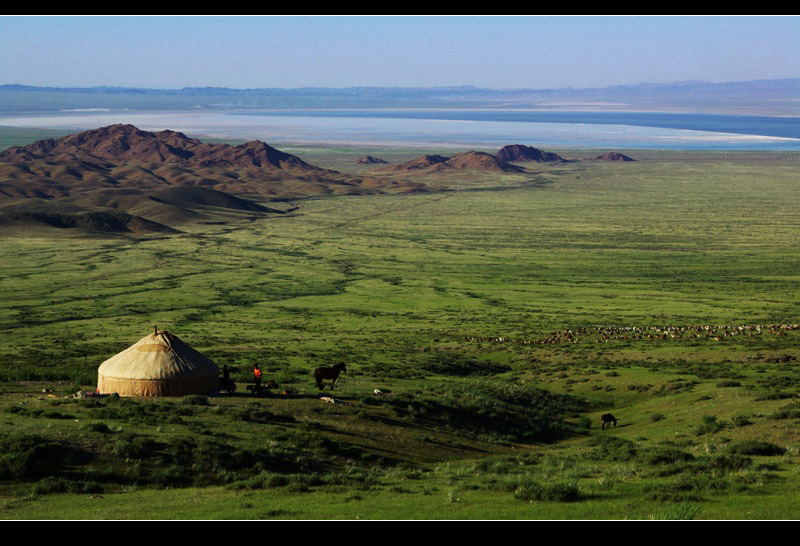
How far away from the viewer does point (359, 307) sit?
7469cm

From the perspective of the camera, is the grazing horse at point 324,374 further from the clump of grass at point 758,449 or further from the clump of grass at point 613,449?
the clump of grass at point 758,449

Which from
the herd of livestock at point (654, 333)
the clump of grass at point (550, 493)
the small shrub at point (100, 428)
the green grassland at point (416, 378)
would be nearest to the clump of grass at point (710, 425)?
the green grassland at point (416, 378)

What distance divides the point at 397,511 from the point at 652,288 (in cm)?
7033

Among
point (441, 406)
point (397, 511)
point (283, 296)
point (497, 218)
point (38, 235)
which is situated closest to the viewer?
point (397, 511)

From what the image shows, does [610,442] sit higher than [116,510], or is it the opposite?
[116,510]

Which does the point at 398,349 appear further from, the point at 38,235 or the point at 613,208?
the point at 613,208

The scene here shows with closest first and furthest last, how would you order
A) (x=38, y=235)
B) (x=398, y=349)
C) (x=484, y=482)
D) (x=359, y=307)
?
(x=484, y=482) < (x=398, y=349) < (x=359, y=307) < (x=38, y=235)

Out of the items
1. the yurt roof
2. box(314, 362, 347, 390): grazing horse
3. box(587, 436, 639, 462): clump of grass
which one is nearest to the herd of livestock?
box(314, 362, 347, 390): grazing horse

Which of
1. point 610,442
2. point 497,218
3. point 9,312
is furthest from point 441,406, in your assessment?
point 497,218

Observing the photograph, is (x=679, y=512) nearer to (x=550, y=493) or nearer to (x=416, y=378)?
(x=550, y=493)

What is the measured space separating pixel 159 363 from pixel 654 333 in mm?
34376

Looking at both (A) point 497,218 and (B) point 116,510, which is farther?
(A) point 497,218

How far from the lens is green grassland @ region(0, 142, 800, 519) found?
63.1 feet

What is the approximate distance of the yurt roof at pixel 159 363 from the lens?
102 ft
